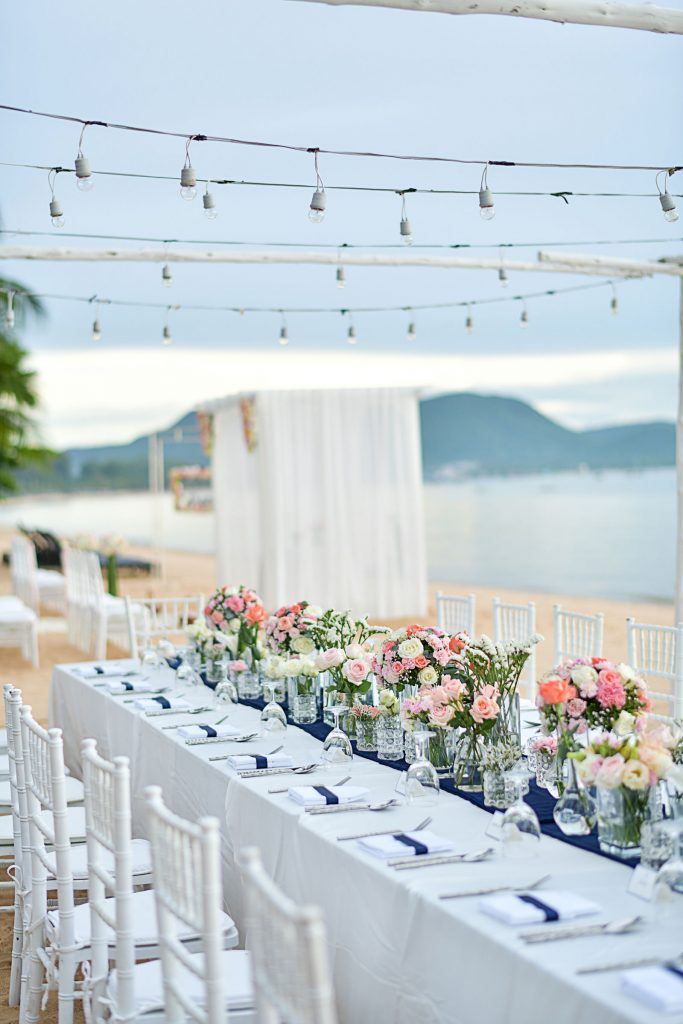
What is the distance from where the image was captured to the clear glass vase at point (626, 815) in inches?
111

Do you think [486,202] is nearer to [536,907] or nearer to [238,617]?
[238,617]

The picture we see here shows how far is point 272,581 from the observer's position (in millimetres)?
12227

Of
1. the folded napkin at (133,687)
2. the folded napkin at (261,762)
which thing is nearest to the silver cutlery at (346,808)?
the folded napkin at (261,762)

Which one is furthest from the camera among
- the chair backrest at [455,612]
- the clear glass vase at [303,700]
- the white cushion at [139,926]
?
Result: the chair backrest at [455,612]

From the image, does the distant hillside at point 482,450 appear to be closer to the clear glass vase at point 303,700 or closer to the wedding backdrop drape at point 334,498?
the wedding backdrop drape at point 334,498

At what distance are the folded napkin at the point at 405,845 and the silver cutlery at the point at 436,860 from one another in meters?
0.03

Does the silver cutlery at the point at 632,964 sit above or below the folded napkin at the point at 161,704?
above

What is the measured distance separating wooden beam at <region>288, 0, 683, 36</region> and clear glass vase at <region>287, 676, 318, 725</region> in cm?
237

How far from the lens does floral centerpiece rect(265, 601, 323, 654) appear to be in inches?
184

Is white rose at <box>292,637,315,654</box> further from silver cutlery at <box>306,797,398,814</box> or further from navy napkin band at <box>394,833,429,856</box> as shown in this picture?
navy napkin band at <box>394,833,429,856</box>

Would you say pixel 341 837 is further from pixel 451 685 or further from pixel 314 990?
pixel 314 990

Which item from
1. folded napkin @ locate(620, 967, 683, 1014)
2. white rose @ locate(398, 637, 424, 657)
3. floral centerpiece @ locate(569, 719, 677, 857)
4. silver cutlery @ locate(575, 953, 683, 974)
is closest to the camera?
folded napkin @ locate(620, 967, 683, 1014)

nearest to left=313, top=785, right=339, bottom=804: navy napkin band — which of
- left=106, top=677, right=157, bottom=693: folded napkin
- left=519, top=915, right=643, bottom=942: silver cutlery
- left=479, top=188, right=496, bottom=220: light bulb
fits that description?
left=519, top=915, right=643, bottom=942: silver cutlery

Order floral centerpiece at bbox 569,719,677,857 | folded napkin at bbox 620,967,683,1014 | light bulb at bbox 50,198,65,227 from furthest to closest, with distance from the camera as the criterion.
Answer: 1. light bulb at bbox 50,198,65,227
2. floral centerpiece at bbox 569,719,677,857
3. folded napkin at bbox 620,967,683,1014
